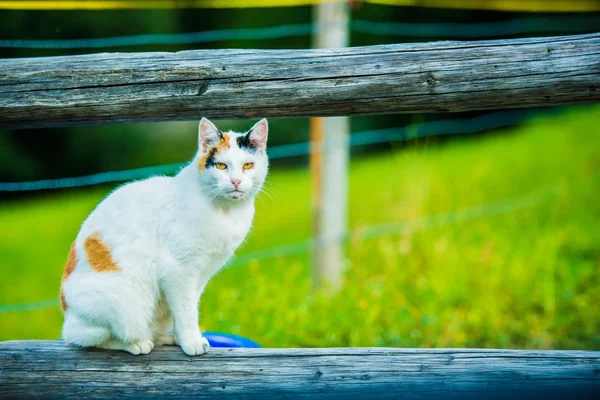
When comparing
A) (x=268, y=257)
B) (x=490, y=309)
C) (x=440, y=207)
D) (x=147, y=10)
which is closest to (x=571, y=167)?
(x=440, y=207)

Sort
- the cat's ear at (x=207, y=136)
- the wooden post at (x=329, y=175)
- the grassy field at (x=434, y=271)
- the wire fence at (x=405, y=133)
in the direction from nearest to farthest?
the cat's ear at (x=207, y=136) < the wire fence at (x=405, y=133) < the grassy field at (x=434, y=271) < the wooden post at (x=329, y=175)

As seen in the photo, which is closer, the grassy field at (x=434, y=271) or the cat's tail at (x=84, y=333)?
the cat's tail at (x=84, y=333)

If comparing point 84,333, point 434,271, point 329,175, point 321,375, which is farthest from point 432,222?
point 84,333

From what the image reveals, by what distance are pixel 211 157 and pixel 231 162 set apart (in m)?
0.06

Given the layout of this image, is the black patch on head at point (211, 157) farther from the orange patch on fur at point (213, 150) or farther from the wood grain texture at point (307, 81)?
the wood grain texture at point (307, 81)

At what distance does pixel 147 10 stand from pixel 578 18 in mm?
4834

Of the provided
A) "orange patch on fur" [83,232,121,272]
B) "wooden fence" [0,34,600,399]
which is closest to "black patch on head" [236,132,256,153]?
"wooden fence" [0,34,600,399]

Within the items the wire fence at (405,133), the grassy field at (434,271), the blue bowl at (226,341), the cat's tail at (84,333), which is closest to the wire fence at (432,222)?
the grassy field at (434,271)

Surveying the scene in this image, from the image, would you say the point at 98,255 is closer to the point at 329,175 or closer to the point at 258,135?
the point at 258,135

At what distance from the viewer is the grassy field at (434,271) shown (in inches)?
122

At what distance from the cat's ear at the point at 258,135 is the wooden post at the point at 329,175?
1.48 metres

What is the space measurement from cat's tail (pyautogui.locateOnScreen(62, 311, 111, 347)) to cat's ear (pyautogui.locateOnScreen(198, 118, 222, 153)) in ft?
1.89

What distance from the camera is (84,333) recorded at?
6.11 feet

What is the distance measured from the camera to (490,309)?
332 centimetres
